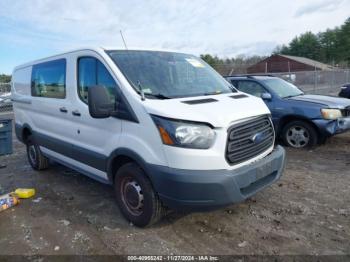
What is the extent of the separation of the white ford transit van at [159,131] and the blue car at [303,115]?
2892 mm

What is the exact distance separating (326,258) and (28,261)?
9.65 ft

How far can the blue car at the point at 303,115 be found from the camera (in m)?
6.61

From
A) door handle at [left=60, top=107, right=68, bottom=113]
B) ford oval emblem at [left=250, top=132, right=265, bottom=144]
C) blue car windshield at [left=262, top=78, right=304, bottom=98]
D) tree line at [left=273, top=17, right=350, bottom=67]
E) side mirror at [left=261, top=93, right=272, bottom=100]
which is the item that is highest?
tree line at [left=273, top=17, right=350, bottom=67]

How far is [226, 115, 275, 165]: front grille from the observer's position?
10.7 feet

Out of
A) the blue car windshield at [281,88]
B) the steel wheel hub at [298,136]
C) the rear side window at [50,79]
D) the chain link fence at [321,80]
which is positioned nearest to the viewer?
the rear side window at [50,79]

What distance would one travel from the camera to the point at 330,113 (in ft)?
21.6

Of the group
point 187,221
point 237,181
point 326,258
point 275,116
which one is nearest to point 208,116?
point 237,181

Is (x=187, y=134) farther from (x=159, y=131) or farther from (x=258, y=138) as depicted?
(x=258, y=138)

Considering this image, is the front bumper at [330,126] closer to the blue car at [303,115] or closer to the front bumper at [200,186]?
the blue car at [303,115]

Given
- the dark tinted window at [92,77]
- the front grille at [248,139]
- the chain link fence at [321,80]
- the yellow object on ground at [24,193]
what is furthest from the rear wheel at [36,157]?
the chain link fence at [321,80]

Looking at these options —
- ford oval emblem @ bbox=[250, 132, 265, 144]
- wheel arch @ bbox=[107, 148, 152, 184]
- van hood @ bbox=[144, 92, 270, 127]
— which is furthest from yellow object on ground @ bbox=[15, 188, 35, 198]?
ford oval emblem @ bbox=[250, 132, 265, 144]

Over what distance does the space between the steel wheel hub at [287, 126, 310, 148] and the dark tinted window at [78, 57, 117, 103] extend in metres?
4.67

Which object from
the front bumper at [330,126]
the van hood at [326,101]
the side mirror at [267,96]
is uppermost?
the side mirror at [267,96]

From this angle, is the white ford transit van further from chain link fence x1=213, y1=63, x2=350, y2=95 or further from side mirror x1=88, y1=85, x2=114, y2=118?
chain link fence x1=213, y1=63, x2=350, y2=95
